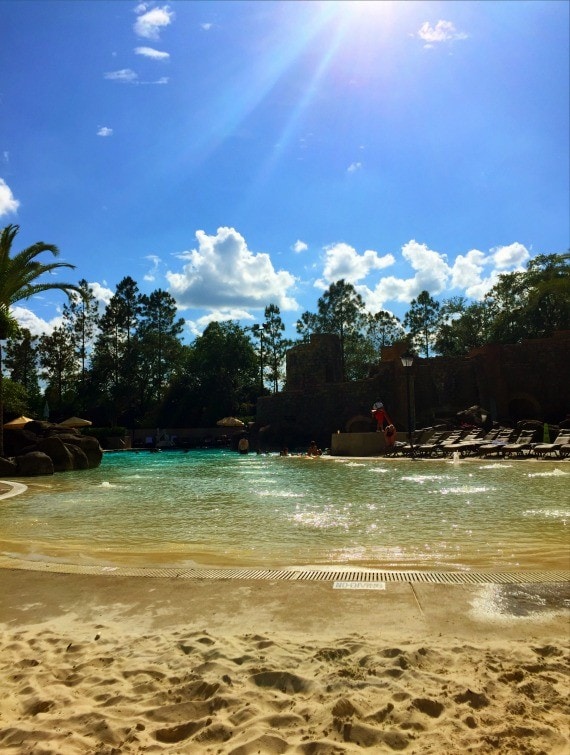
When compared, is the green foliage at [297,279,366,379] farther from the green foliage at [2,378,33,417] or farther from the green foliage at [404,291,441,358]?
the green foliage at [2,378,33,417]

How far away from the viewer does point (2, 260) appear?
18.9 metres

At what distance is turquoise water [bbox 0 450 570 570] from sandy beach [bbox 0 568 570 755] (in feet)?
5.32

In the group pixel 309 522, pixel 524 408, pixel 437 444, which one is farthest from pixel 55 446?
pixel 524 408

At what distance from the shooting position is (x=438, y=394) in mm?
37500

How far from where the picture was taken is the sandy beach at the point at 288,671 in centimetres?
239

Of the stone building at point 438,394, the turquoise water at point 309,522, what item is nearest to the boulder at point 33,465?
the turquoise water at point 309,522

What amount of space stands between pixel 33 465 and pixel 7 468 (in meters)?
0.79

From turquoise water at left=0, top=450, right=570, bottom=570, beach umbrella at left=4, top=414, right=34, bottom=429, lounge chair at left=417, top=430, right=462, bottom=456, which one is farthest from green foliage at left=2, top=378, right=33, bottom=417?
lounge chair at left=417, top=430, right=462, bottom=456

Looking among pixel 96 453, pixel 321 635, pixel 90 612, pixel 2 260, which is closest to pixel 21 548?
pixel 90 612

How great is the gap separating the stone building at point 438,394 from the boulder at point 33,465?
57.9ft

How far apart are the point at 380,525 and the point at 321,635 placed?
4781 millimetres

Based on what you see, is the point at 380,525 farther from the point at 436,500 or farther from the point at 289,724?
the point at 289,724

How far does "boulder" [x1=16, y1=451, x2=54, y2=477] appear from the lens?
60.7ft

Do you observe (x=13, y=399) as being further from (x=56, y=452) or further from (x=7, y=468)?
(x=7, y=468)
